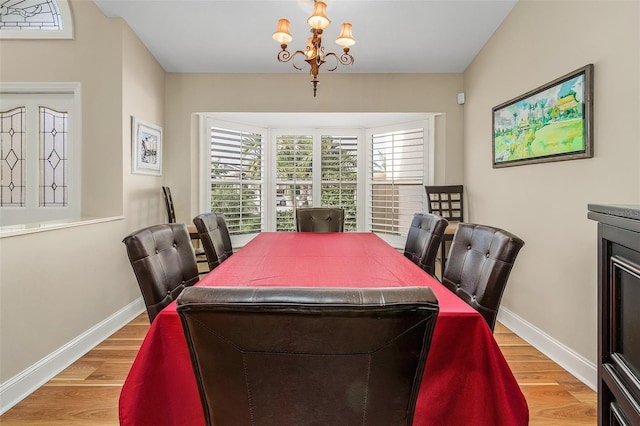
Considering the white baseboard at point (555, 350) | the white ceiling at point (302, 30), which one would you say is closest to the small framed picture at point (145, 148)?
the white ceiling at point (302, 30)

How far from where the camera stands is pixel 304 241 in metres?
2.40

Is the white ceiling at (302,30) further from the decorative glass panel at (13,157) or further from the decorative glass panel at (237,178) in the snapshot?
the decorative glass panel at (13,157)

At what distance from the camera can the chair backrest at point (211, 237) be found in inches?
82.1

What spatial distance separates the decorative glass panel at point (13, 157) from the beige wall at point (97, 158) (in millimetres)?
341

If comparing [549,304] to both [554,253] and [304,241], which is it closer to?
[554,253]

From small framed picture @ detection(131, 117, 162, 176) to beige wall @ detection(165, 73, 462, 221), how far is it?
24 centimetres

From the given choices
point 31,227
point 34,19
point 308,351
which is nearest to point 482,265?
point 308,351

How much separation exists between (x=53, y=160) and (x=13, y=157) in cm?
36

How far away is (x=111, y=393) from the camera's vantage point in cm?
186

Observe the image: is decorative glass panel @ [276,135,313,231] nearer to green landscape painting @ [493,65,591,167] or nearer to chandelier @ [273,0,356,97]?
chandelier @ [273,0,356,97]

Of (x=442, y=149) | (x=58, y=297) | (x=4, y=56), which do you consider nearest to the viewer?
(x=58, y=297)

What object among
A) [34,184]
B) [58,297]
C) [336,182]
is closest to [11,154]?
[34,184]

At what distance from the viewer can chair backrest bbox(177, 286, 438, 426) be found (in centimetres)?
55

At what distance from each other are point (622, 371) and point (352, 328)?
62 cm
